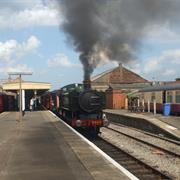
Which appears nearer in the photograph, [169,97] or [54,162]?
[54,162]

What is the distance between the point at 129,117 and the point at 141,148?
15524 mm

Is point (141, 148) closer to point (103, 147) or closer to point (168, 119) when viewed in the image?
point (103, 147)

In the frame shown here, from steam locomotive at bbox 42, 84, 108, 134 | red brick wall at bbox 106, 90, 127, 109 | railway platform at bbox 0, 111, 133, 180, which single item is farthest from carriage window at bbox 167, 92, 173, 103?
red brick wall at bbox 106, 90, 127, 109

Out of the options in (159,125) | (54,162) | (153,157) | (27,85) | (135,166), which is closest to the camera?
(54,162)

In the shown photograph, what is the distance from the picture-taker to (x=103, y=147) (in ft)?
64.2

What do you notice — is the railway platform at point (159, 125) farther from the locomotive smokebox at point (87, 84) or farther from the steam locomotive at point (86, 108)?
the locomotive smokebox at point (87, 84)

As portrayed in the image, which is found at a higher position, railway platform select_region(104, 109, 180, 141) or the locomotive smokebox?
the locomotive smokebox

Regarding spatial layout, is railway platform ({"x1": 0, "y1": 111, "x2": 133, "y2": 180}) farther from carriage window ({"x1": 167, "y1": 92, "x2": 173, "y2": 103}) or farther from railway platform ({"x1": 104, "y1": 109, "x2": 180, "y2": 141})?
carriage window ({"x1": 167, "y1": 92, "x2": 173, "y2": 103})

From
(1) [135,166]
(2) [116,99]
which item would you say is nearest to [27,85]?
(2) [116,99]

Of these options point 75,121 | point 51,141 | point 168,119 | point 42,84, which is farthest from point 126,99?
point 51,141

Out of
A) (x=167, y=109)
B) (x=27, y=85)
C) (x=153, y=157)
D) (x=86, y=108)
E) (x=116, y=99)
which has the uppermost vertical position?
(x=27, y=85)

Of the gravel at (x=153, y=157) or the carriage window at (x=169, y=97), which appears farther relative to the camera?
the carriage window at (x=169, y=97)

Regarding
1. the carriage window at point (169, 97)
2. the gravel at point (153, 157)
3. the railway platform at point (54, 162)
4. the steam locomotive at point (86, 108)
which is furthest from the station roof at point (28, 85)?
the railway platform at point (54, 162)

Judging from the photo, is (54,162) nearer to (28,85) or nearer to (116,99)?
(116,99)
